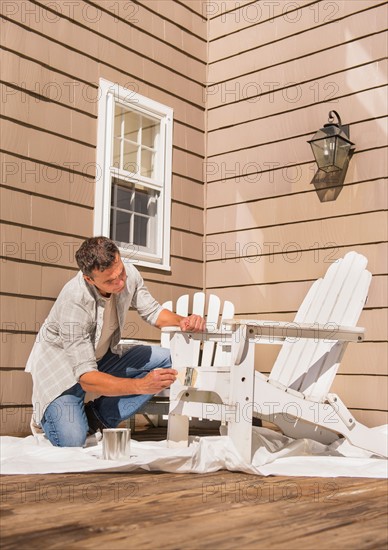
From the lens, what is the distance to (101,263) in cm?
300

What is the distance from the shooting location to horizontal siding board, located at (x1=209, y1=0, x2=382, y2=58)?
475 cm

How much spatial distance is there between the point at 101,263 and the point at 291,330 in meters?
0.92

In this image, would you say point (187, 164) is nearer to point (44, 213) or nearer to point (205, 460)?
point (44, 213)

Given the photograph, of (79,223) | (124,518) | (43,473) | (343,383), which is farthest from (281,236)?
(124,518)

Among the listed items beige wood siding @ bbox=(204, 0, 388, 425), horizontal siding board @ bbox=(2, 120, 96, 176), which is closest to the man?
horizontal siding board @ bbox=(2, 120, 96, 176)

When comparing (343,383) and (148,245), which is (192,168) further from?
(343,383)

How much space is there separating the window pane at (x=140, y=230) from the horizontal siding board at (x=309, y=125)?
84 cm

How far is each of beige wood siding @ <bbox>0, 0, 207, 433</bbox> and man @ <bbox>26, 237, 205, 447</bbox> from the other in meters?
0.70

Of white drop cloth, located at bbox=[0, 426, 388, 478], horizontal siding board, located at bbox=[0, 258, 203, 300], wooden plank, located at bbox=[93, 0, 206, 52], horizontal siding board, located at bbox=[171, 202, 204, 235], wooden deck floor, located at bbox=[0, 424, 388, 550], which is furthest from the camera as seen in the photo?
horizontal siding board, located at bbox=[171, 202, 204, 235]

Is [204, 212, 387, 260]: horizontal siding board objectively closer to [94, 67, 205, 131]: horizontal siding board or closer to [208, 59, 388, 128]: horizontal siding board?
[208, 59, 388, 128]: horizontal siding board

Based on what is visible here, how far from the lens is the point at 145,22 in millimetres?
5031

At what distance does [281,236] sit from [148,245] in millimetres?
1020

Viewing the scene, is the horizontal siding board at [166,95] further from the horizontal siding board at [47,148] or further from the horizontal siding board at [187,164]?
the horizontal siding board at [47,148]

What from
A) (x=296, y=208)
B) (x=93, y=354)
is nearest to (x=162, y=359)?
(x=93, y=354)
